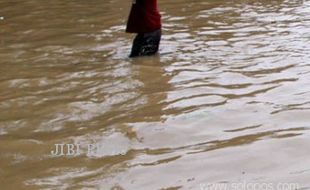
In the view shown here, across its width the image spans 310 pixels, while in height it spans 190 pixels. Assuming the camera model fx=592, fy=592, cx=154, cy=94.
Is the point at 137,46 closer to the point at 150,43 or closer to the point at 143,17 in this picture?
the point at 150,43

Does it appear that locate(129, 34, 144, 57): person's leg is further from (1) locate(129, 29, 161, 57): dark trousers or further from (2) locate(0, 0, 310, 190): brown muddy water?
(2) locate(0, 0, 310, 190): brown muddy water

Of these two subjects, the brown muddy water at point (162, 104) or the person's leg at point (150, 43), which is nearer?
the brown muddy water at point (162, 104)

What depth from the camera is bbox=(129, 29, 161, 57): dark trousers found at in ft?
25.5

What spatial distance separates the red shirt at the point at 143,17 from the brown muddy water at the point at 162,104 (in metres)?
0.42

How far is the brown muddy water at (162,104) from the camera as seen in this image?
4.27 metres

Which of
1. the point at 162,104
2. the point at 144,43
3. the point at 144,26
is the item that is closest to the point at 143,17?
the point at 144,26

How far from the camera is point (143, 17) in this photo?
303 inches

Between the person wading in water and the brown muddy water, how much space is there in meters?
0.23

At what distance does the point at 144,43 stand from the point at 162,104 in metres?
2.17

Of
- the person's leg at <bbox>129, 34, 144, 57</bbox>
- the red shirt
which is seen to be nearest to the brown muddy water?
the person's leg at <bbox>129, 34, 144, 57</bbox>

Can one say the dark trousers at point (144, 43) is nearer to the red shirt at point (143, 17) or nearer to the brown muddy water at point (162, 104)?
the red shirt at point (143, 17)

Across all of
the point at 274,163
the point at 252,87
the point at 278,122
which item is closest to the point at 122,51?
the point at 252,87

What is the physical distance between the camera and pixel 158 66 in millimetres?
7250

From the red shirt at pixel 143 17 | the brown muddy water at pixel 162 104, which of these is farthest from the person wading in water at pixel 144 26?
the brown muddy water at pixel 162 104
